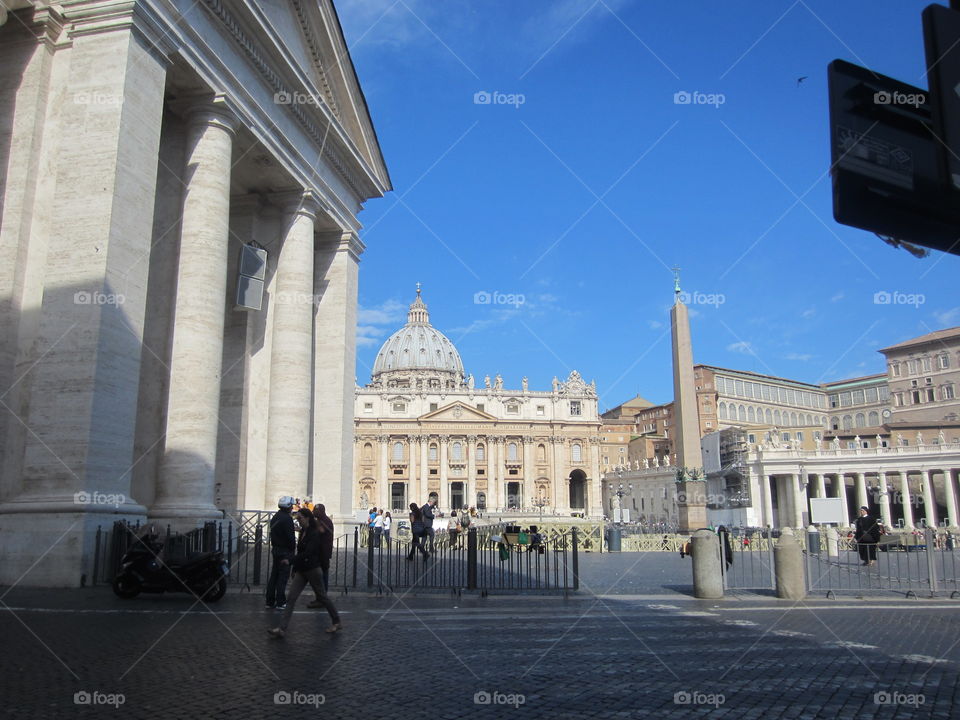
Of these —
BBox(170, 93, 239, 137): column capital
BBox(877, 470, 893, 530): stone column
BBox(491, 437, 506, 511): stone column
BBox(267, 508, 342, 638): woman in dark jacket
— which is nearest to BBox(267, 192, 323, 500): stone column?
BBox(170, 93, 239, 137): column capital

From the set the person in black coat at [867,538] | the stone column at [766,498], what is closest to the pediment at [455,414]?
the stone column at [766,498]

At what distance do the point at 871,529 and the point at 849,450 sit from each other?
170 ft

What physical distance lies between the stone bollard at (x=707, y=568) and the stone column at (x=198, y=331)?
8.21 m

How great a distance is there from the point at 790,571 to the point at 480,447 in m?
86.3

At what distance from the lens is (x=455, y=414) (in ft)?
313

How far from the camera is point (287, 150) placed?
18.5 meters

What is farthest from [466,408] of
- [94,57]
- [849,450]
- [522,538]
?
[94,57]

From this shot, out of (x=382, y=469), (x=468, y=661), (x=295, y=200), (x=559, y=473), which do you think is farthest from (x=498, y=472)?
(x=468, y=661)

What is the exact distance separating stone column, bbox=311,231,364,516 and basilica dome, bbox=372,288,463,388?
94.2 meters

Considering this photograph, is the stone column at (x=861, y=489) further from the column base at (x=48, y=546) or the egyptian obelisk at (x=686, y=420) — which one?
the column base at (x=48, y=546)

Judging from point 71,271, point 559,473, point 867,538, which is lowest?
point 867,538

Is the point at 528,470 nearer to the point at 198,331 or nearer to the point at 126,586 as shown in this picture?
the point at 198,331

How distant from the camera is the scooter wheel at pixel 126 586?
9.41 metres

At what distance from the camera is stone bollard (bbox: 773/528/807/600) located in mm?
10961
